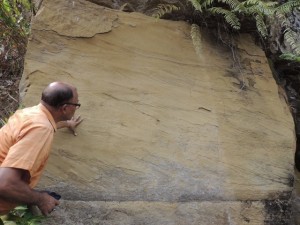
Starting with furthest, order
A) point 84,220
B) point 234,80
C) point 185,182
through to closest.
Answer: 1. point 234,80
2. point 185,182
3. point 84,220

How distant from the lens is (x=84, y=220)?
3.93 metres

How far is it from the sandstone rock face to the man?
0.72 metres

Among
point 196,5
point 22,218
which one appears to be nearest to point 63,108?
point 22,218

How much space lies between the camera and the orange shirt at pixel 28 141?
2.97 m

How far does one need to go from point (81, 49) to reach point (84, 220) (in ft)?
5.56

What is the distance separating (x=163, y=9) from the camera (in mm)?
4699

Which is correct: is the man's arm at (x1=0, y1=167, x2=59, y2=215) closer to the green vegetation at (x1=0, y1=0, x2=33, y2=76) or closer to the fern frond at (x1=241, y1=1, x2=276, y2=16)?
the fern frond at (x1=241, y1=1, x2=276, y2=16)

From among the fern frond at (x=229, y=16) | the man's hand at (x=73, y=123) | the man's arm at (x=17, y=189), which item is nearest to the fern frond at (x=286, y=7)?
the fern frond at (x=229, y=16)

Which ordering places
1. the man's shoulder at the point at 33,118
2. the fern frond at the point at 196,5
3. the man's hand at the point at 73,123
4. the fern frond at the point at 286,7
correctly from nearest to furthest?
the man's shoulder at the point at 33,118 < the man's hand at the point at 73,123 < the fern frond at the point at 196,5 < the fern frond at the point at 286,7

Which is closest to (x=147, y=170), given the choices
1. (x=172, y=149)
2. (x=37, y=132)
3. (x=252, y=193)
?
(x=172, y=149)

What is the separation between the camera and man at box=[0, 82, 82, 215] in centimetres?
295

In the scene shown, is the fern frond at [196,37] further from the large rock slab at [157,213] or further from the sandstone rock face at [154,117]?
the large rock slab at [157,213]

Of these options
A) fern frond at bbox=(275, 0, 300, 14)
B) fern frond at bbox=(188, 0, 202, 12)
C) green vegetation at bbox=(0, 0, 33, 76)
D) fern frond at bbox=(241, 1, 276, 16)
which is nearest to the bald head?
fern frond at bbox=(188, 0, 202, 12)

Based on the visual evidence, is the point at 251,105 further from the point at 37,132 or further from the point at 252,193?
the point at 37,132
